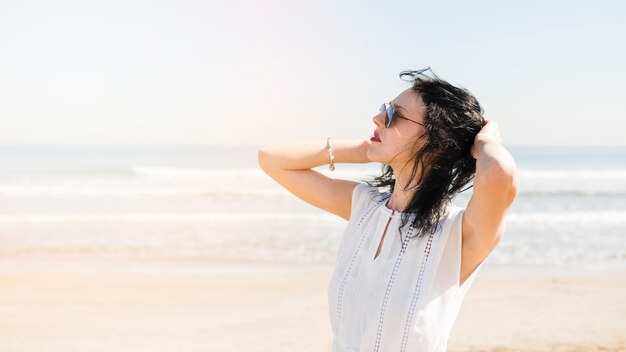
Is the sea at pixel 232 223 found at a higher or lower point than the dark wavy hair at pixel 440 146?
lower

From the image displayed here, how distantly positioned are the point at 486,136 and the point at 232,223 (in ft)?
36.1

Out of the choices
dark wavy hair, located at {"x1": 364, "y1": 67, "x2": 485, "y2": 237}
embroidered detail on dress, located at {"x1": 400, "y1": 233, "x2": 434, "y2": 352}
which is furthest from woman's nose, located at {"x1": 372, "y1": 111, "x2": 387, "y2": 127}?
embroidered detail on dress, located at {"x1": 400, "y1": 233, "x2": 434, "y2": 352}

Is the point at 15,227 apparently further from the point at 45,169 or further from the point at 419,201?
the point at 45,169

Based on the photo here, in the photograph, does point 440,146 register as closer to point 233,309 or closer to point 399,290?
point 399,290

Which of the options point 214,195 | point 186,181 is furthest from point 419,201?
point 186,181

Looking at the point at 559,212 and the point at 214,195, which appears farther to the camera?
the point at 214,195

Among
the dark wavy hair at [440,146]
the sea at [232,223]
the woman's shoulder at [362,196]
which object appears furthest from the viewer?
the sea at [232,223]

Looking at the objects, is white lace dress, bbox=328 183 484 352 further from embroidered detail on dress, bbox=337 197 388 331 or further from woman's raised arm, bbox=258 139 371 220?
woman's raised arm, bbox=258 139 371 220

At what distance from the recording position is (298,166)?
2771mm

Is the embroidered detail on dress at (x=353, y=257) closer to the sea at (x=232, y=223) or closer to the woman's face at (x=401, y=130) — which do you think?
the woman's face at (x=401, y=130)

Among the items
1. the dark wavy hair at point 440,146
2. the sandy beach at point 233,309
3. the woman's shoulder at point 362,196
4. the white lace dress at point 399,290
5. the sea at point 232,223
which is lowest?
the sea at point 232,223

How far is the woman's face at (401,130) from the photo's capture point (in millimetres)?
2213

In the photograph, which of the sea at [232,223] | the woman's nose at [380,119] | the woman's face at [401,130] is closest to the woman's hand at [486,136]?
the woman's face at [401,130]

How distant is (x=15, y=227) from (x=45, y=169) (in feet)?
52.0
